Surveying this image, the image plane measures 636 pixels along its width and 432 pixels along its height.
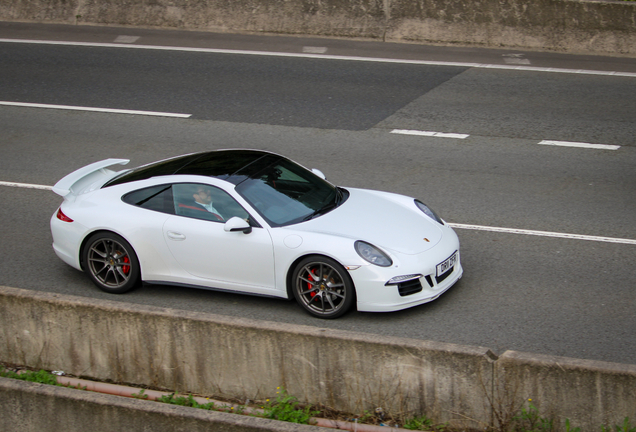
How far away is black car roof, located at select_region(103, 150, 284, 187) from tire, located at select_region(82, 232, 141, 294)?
698mm

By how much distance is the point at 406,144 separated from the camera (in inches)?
424

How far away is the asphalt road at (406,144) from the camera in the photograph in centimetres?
657

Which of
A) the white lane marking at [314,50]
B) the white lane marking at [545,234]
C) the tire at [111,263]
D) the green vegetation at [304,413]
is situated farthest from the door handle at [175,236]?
the white lane marking at [314,50]

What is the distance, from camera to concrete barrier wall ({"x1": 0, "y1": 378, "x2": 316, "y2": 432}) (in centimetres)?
468

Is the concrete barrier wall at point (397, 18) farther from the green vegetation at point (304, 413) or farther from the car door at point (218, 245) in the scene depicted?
the green vegetation at point (304, 413)

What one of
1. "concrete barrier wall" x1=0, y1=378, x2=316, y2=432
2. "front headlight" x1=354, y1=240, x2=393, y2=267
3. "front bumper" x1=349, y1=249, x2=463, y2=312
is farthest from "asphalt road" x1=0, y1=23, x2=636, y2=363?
"concrete barrier wall" x1=0, y1=378, x2=316, y2=432

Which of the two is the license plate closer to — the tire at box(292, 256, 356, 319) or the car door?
the tire at box(292, 256, 356, 319)

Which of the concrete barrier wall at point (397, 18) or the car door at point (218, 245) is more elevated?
the concrete barrier wall at point (397, 18)

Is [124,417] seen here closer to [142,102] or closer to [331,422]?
[331,422]

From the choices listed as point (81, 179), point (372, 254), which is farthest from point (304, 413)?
point (81, 179)

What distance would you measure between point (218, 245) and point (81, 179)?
7.06 feet

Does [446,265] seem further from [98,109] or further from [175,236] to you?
[98,109]

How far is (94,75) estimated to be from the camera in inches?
553

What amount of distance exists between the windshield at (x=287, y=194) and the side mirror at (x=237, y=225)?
0.22 meters
